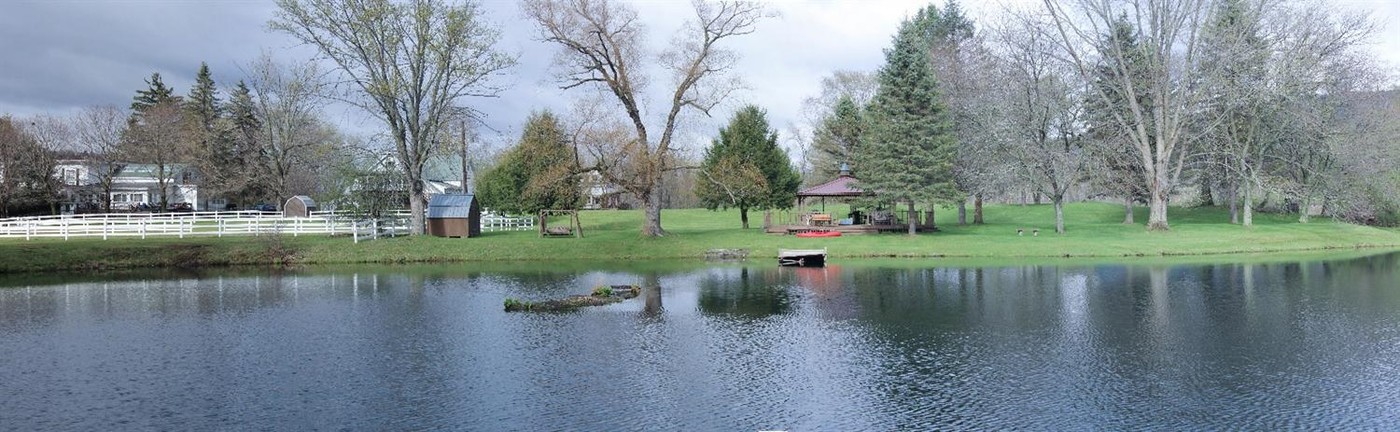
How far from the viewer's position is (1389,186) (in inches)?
1905

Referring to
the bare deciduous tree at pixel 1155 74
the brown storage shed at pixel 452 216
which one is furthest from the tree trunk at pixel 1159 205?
the brown storage shed at pixel 452 216

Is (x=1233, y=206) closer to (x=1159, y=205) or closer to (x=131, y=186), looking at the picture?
(x=1159, y=205)

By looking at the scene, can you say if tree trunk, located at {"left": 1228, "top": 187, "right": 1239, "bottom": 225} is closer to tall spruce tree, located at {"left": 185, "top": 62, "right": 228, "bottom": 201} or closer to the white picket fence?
the white picket fence

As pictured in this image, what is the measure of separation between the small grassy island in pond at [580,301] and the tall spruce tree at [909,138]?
2061 centimetres

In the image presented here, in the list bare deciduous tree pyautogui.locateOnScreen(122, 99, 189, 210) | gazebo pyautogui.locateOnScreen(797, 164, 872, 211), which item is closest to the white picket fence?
bare deciduous tree pyautogui.locateOnScreen(122, 99, 189, 210)

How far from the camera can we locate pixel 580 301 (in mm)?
22594

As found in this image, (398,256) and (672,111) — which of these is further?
(672,111)

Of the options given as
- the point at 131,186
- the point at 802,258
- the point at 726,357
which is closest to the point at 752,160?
the point at 802,258

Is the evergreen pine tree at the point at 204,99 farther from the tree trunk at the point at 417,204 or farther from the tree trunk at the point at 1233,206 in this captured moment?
the tree trunk at the point at 1233,206

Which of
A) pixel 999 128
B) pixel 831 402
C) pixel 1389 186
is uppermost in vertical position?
pixel 999 128

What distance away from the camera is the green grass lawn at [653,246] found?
122 feet

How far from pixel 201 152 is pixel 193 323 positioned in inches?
1781

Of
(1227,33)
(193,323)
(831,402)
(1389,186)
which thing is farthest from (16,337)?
(1389,186)

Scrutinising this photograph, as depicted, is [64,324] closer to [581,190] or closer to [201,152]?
[581,190]
